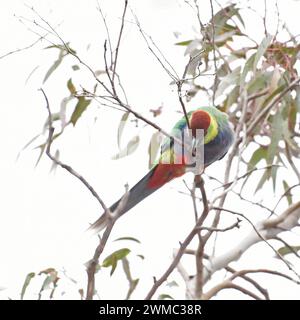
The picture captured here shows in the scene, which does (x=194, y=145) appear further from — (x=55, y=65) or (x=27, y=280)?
(x=55, y=65)

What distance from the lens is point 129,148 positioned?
9.36ft

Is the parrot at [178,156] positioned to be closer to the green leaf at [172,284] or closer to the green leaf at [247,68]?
the green leaf at [247,68]

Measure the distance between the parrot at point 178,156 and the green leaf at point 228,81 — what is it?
0.24 feet

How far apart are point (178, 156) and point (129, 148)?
0.28 metres

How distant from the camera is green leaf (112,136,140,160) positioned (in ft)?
9.16

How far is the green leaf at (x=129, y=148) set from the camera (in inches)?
110

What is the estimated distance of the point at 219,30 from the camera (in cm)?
296

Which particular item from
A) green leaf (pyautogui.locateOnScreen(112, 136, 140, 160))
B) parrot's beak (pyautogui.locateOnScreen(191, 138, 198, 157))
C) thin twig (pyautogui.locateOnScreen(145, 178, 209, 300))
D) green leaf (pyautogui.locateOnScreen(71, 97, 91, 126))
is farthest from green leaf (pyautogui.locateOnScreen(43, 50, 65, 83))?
thin twig (pyautogui.locateOnScreen(145, 178, 209, 300))

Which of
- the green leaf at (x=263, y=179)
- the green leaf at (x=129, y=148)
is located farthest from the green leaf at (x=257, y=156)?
the green leaf at (x=129, y=148)

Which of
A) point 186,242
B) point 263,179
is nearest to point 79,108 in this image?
point 263,179

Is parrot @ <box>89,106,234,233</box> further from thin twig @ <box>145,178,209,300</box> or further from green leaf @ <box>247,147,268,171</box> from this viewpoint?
thin twig @ <box>145,178,209,300</box>

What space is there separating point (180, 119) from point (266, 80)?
0.30m
